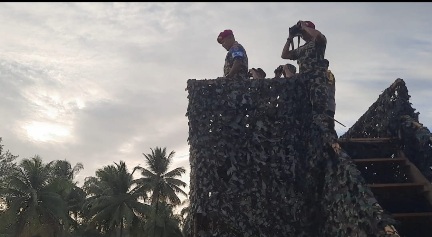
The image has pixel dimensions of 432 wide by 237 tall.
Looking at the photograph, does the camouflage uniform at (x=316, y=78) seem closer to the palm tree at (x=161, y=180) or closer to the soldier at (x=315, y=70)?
the soldier at (x=315, y=70)

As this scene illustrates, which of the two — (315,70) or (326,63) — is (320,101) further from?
(326,63)

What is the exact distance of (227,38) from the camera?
8.09 metres

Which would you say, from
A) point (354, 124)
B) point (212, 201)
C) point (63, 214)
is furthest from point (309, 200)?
point (63, 214)

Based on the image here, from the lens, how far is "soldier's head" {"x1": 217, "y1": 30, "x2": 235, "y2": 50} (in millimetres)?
8086

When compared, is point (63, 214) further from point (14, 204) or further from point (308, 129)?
point (308, 129)

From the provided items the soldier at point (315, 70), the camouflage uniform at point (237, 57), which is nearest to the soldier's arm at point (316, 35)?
the soldier at point (315, 70)

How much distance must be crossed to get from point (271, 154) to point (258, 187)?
2.00ft

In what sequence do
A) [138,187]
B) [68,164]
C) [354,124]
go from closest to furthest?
[354,124], [138,187], [68,164]

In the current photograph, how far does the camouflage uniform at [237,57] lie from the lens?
763 centimetres

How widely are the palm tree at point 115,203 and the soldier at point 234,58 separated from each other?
69.0ft

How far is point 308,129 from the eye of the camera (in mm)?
6703

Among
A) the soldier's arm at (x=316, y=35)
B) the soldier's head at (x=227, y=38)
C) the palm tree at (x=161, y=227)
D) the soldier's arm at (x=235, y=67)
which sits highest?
the soldier's head at (x=227, y=38)

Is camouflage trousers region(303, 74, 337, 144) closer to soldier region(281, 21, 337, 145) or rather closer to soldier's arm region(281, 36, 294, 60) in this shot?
soldier region(281, 21, 337, 145)

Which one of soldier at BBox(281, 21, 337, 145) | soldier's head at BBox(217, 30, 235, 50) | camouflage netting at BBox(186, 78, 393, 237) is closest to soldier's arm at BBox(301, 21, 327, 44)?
soldier at BBox(281, 21, 337, 145)
